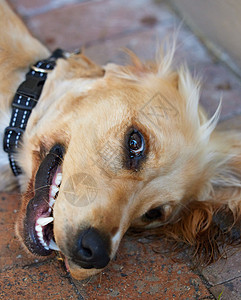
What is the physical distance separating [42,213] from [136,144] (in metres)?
0.71

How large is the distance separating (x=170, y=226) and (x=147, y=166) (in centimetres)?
73

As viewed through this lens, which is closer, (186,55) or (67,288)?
(67,288)

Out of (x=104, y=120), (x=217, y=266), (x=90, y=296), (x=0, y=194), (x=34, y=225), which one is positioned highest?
(x=104, y=120)

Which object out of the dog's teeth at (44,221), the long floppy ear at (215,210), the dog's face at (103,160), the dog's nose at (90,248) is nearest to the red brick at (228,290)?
the long floppy ear at (215,210)

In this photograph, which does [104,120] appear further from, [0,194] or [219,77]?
[219,77]

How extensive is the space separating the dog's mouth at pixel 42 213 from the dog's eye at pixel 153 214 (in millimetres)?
693

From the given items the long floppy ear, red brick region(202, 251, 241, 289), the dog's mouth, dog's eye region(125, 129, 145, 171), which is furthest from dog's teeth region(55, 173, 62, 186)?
red brick region(202, 251, 241, 289)

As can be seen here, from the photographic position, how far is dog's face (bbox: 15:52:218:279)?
2.33 metres

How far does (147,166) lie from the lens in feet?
8.55

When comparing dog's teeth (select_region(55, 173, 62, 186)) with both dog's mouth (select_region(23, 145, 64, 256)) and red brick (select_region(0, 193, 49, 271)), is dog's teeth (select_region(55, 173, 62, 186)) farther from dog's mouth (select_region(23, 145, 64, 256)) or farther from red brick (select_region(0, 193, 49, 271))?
red brick (select_region(0, 193, 49, 271))

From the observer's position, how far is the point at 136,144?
2592 millimetres

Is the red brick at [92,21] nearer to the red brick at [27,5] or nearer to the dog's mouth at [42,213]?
the red brick at [27,5]

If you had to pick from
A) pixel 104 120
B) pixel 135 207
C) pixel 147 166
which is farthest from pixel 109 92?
pixel 135 207

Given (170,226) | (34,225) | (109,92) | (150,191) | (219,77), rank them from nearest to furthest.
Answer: (34,225) < (150,191) < (109,92) < (170,226) < (219,77)
